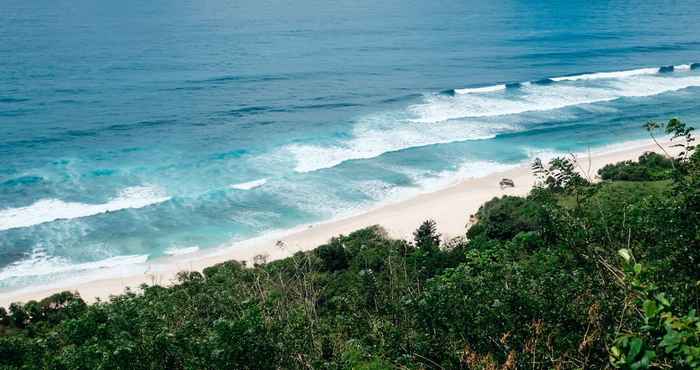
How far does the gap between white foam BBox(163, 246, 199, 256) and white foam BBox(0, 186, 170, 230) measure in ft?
23.3

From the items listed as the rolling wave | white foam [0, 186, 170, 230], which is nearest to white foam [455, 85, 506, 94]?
the rolling wave

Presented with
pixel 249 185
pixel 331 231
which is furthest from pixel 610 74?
pixel 331 231

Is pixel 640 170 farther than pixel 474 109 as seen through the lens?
No

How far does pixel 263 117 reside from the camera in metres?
63.9

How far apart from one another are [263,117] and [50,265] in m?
31.5

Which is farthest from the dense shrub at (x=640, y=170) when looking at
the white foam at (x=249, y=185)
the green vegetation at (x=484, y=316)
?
the green vegetation at (x=484, y=316)

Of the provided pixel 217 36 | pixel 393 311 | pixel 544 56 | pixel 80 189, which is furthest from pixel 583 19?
pixel 393 311

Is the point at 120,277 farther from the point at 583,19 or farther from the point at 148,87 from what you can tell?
the point at 583,19

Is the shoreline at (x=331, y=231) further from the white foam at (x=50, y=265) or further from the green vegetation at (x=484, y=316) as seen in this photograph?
the green vegetation at (x=484, y=316)

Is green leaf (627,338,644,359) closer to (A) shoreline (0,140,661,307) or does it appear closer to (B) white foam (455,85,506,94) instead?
(A) shoreline (0,140,661,307)

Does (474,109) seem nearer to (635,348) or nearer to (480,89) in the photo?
(480,89)

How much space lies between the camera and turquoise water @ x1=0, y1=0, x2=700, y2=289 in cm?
4316

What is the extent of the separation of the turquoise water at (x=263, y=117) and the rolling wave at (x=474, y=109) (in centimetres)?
31

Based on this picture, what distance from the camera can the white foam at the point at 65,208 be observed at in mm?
41750
